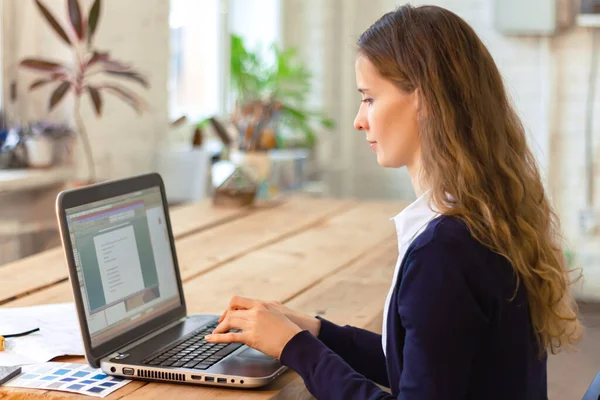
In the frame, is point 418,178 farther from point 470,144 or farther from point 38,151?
point 38,151

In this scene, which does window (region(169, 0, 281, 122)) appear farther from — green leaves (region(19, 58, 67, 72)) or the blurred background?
green leaves (region(19, 58, 67, 72))

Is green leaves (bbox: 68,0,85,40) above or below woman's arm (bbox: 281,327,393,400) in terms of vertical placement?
above

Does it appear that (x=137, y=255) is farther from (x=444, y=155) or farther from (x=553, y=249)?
(x=553, y=249)

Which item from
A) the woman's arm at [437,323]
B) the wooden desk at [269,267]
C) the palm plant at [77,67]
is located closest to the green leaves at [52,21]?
the palm plant at [77,67]

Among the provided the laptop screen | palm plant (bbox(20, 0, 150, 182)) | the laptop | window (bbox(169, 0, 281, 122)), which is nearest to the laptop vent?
the laptop

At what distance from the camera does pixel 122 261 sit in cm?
153

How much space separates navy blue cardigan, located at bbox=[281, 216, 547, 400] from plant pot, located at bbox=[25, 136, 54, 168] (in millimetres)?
2233

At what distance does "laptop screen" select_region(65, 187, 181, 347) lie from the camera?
142 cm

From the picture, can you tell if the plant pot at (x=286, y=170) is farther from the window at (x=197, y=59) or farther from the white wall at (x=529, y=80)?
the white wall at (x=529, y=80)

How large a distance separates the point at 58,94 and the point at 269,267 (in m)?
1.26

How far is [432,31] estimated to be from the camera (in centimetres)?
128

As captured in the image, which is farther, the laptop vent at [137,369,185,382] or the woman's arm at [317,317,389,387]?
the woman's arm at [317,317,389,387]

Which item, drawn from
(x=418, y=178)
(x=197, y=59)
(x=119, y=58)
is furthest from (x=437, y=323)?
(x=197, y=59)

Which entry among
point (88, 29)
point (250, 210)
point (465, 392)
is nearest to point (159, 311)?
point (465, 392)
